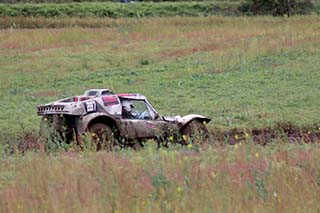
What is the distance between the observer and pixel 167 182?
7625 mm

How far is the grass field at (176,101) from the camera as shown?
7449mm

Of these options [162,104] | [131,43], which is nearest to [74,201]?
[162,104]

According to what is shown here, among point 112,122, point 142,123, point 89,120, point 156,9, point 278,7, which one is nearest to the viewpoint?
point 89,120

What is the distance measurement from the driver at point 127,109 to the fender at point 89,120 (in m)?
0.71

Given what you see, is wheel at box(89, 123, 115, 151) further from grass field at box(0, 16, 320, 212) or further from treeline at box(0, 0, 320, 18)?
treeline at box(0, 0, 320, 18)

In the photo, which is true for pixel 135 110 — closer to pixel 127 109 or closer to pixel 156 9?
pixel 127 109

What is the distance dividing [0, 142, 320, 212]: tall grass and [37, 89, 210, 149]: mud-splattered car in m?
4.06

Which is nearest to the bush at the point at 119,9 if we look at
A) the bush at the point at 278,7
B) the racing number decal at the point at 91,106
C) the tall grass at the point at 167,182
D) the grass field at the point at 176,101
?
the bush at the point at 278,7

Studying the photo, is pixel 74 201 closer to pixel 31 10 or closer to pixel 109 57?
pixel 109 57

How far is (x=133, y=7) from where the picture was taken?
47.3 m

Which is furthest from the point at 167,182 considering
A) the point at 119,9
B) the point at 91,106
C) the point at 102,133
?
the point at 119,9

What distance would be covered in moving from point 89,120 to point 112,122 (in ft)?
1.63

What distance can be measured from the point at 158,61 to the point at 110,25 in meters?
12.9

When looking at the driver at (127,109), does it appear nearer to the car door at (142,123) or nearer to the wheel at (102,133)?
the car door at (142,123)
